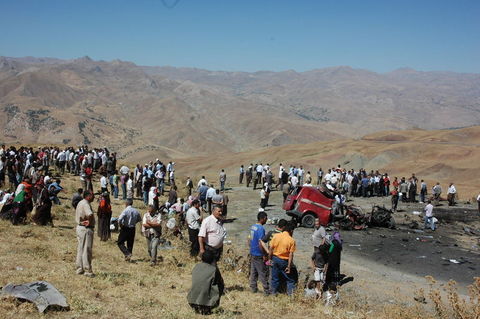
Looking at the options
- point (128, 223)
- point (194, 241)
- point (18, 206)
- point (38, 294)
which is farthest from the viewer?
point (18, 206)

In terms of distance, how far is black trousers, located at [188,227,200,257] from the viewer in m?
11.7

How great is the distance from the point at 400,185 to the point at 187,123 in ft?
391

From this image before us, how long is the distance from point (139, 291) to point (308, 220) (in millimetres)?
10647

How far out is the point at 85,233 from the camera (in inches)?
361

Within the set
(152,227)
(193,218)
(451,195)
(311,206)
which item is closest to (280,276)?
(193,218)

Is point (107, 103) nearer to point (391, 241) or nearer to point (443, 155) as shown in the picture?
point (443, 155)

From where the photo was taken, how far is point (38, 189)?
621 inches

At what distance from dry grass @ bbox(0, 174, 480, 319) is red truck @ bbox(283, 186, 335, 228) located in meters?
6.01

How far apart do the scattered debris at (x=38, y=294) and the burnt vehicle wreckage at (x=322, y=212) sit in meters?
11.7

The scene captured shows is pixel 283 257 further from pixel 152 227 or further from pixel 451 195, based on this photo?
pixel 451 195

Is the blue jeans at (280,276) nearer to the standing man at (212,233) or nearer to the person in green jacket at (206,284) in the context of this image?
the standing man at (212,233)

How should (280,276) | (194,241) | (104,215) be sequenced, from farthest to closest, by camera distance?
(104,215) → (194,241) → (280,276)

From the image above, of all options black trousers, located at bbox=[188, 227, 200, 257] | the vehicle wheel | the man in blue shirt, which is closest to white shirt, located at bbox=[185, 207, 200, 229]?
black trousers, located at bbox=[188, 227, 200, 257]

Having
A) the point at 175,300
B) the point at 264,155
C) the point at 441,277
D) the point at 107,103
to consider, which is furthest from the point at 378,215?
the point at 107,103
